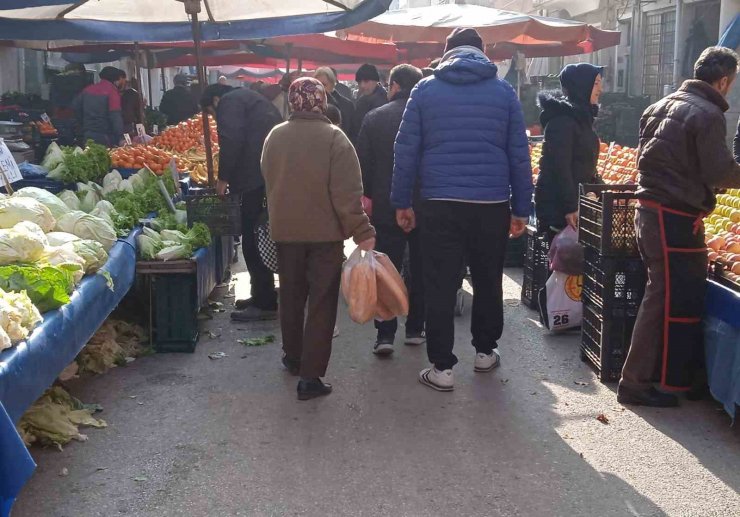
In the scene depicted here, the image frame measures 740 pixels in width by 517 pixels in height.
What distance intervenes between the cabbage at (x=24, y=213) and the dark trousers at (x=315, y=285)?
1.47m

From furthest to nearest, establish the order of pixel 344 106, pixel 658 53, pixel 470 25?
pixel 658 53 < pixel 470 25 < pixel 344 106

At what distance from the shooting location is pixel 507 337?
677cm

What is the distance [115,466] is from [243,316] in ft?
10.0

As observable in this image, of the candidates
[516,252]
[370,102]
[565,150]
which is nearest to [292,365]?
[565,150]

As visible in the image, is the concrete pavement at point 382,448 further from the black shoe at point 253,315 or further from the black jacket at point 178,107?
the black jacket at point 178,107

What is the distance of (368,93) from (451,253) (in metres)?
3.65

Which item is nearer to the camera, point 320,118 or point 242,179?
point 320,118

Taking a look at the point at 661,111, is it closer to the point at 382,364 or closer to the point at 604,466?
the point at 604,466

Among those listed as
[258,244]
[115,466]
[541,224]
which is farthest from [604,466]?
[258,244]

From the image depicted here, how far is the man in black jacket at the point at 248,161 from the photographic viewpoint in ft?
23.7

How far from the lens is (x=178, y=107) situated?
62.5 ft

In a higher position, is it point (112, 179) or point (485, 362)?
point (112, 179)

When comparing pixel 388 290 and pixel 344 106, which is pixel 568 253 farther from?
pixel 344 106

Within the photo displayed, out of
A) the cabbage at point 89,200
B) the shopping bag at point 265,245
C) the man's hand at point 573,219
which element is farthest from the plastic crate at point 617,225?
the cabbage at point 89,200
